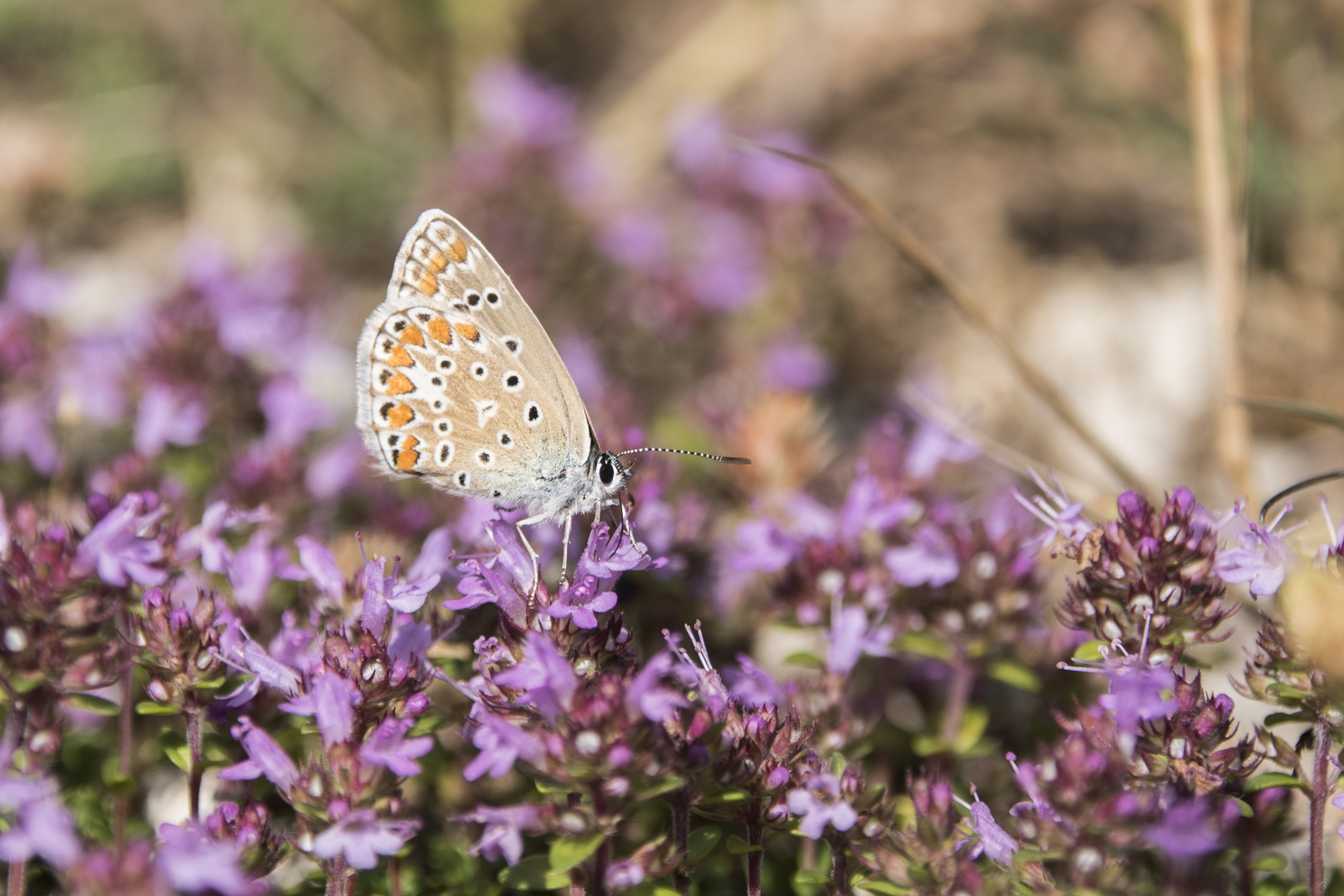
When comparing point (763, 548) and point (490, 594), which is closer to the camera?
point (490, 594)

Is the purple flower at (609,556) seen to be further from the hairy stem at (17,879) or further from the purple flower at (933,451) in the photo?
the hairy stem at (17,879)

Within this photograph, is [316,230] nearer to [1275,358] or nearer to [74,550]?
[74,550]

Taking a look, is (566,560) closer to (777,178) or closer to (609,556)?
(609,556)

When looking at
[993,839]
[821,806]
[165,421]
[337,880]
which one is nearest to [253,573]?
[337,880]

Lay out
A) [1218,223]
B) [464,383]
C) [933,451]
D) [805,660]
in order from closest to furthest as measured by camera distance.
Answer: [805,660], [464,383], [933,451], [1218,223]

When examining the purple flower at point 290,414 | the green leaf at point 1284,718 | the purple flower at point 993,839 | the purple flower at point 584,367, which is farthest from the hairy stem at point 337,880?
the purple flower at point 584,367

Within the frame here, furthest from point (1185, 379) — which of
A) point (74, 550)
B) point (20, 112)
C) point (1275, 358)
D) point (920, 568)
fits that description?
point (20, 112)
